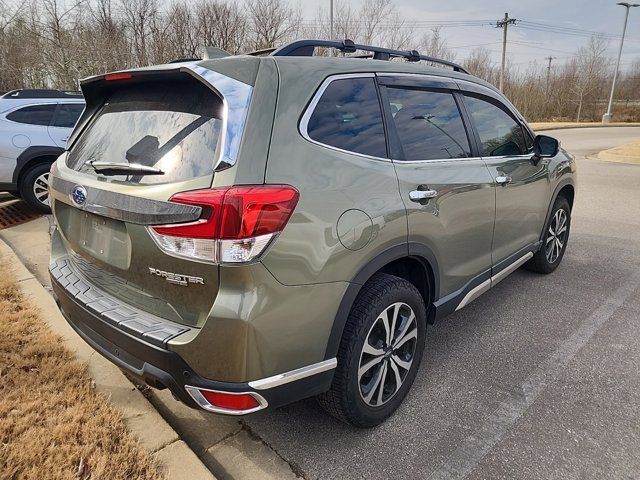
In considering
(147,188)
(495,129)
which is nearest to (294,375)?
(147,188)

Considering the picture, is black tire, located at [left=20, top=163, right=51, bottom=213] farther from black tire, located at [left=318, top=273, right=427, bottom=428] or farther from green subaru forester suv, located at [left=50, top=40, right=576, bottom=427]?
black tire, located at [left=318, top=273, right=427, bottom=428]

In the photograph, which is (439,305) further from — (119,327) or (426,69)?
(119,327)

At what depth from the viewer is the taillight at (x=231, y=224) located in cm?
167

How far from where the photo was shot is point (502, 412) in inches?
100

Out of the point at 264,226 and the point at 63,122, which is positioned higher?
the point at 63,122

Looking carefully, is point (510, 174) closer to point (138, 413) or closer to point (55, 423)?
point (138, 413)

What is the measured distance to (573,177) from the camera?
467 cm

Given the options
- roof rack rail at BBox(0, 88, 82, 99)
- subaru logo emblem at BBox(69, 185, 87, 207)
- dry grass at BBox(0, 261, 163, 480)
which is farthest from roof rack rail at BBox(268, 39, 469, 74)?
roof rack rail at BBox(0, 88, 82, 99)

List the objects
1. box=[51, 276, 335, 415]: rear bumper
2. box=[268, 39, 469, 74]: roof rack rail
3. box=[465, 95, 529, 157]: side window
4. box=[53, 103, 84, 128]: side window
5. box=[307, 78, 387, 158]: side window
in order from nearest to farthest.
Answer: box=[51, 276, 335, 415]: rear bumper, box=[307, 78, 387, 158]: side window, box=[268, 39, 469, 74]: roof rack rail, box=[465, 95, 529, 157]: side window, box=[53, 103, 84, 128]: side window

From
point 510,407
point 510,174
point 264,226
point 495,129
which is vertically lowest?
point 510,407

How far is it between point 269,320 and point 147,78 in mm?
1357

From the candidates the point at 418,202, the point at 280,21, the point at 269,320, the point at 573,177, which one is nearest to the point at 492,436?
the point at 418,202

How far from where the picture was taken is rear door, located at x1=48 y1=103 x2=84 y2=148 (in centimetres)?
701

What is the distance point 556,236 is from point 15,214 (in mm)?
7861
